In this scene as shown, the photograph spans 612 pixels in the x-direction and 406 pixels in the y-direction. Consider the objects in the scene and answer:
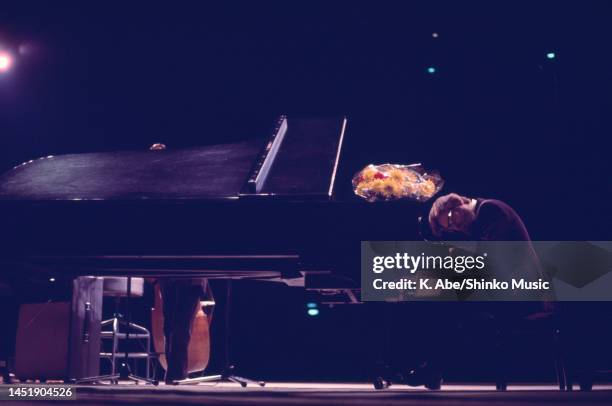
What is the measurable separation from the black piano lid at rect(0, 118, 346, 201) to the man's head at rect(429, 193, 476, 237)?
518mm

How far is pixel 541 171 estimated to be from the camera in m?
4.82

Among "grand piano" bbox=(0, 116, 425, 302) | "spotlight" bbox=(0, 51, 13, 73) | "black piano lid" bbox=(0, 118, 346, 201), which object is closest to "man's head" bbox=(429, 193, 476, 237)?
"grand piano" bbox=(0, 116, 425, 302)

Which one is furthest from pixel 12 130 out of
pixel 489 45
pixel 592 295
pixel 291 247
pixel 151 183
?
pixel 592 295

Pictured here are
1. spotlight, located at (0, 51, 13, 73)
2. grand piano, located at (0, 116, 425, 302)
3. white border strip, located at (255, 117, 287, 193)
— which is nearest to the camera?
grand piano, located at (0, 116, 425, 302)

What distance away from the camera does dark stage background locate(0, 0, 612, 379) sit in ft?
15.6

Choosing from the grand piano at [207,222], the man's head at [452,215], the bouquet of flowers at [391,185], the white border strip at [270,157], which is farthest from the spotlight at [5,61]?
the man's head at [452,215]

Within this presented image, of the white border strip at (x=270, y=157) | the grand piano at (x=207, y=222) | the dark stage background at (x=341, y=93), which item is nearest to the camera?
the grand piano at (x=207, y=222)

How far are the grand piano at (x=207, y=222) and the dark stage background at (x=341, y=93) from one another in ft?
4.69

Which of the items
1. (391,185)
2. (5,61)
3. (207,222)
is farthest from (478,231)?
(5,61)

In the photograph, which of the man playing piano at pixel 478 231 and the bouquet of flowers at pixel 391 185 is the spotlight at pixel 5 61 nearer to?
the bouquet of flowers at pixel 391 185

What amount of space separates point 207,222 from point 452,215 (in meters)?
1.13

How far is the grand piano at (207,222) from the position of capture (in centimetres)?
303

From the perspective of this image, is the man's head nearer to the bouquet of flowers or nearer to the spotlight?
the bouquet of flowers

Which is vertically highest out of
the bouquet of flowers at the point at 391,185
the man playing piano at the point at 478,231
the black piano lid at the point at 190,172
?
the black piano lid at the point at 190,172
